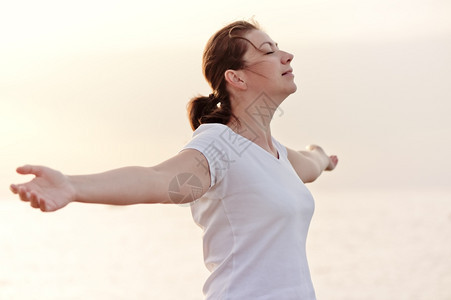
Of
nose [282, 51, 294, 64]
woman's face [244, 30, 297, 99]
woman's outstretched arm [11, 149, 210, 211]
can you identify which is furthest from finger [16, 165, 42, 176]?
nose [282, 51, 294, 64]

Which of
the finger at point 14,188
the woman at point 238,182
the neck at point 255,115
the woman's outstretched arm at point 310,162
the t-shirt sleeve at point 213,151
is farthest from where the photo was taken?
the woman's outstretched arm at point 310,162

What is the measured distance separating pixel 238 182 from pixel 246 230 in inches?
5.6

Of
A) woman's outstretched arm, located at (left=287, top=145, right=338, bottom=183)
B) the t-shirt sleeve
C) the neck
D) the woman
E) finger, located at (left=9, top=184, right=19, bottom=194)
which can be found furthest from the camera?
woman's outstretched arm, located at (left=287, top=145, right=338, bottom=183)

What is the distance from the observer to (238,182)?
2.13m

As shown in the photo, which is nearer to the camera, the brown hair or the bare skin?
the bare skin

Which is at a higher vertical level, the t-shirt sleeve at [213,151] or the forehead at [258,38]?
the forehead at [258,38]

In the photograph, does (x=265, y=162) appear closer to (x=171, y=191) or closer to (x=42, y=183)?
(x=171, y=191)

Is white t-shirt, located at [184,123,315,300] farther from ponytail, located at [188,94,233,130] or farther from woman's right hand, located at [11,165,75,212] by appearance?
woman's right hand, located at [11,165,75,212]

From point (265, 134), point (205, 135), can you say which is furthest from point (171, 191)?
point (265, 134)

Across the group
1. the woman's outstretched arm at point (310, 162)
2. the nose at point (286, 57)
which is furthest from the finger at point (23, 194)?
the woman's outstretched arm at point (310, 162)

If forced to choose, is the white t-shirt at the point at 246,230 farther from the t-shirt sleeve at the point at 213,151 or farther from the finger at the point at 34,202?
the finger at the point at 34,202

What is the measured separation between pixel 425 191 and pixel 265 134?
2357 cm

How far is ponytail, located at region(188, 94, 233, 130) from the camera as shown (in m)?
2.39

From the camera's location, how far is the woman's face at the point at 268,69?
239cm
